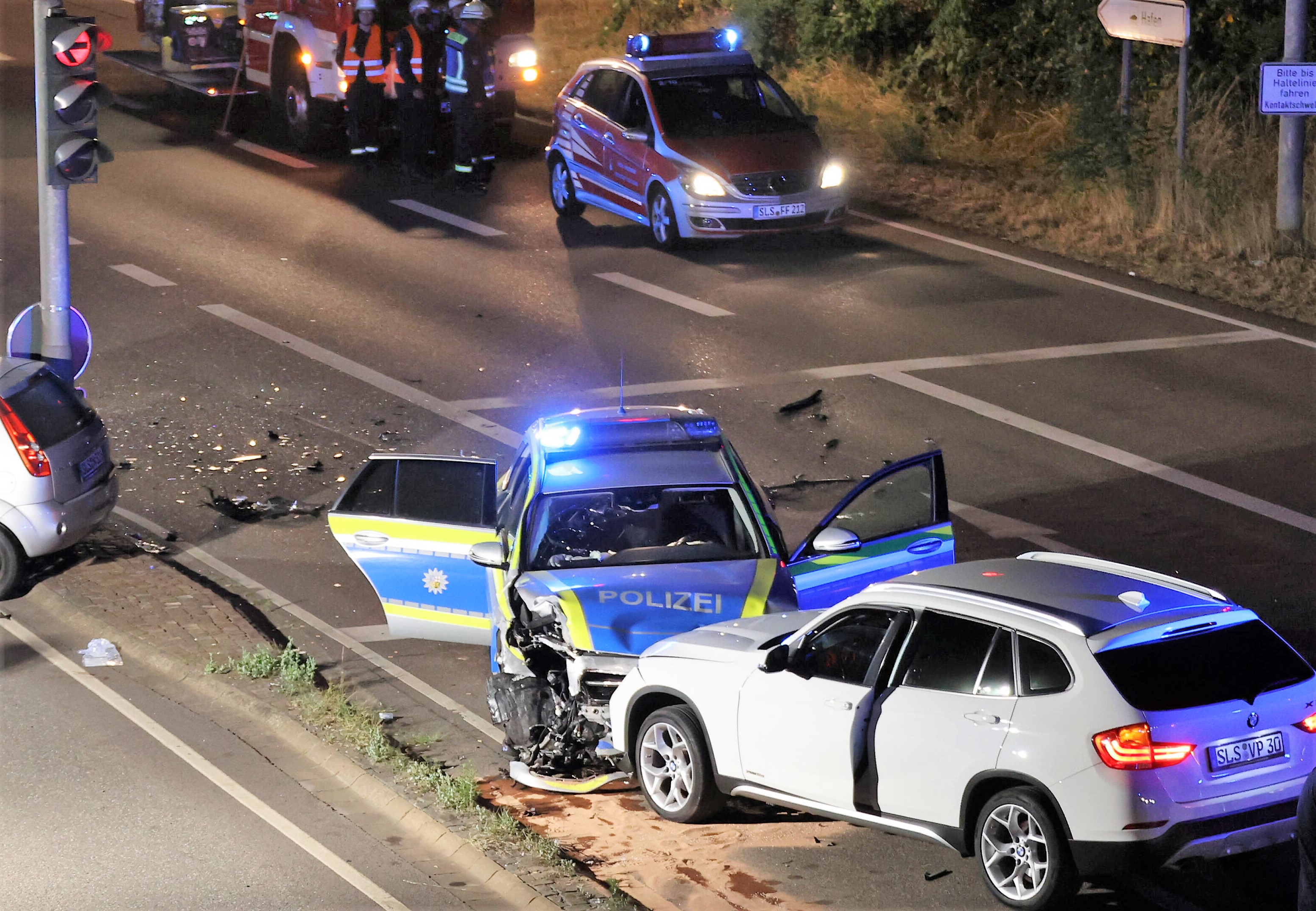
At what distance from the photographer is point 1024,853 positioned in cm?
724

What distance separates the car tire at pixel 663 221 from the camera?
1978 cm

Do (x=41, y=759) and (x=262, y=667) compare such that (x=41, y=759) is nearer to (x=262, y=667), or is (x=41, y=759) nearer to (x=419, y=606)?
(x=262, y=667)

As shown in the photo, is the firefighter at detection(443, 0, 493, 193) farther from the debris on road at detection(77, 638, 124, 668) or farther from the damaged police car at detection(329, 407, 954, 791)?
the debris on road at detection(77, 638, 124, 668)

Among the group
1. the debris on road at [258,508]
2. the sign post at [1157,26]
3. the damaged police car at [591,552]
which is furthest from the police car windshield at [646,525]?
the sign post at [1157,26]

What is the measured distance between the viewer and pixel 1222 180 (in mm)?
20938

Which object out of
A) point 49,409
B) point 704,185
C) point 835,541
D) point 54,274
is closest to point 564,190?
point 704,185

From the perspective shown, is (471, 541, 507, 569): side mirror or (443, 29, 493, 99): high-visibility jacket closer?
(471, 541, 507, 569): side mirror

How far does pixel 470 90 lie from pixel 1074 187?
24.4 feet

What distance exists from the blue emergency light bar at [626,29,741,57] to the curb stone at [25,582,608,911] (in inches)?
438

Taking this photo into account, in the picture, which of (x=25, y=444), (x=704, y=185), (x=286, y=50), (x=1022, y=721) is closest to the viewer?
(x=1022, y=721)

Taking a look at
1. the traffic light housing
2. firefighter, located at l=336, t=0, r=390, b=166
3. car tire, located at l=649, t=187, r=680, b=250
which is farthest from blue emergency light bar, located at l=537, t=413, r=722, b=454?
firefighter, located at l=336, t=0, r=390, b=166

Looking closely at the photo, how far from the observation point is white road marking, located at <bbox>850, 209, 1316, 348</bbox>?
1755 cm

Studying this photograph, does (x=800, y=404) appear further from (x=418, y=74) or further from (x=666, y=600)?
(x=418, y=74)

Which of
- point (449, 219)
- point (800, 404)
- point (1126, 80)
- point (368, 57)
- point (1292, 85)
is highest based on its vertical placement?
point (368, 57)
